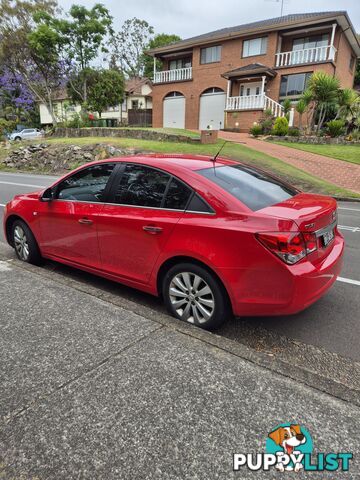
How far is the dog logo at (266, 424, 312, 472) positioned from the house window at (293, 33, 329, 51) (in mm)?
28970

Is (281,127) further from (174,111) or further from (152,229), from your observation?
(152,229)

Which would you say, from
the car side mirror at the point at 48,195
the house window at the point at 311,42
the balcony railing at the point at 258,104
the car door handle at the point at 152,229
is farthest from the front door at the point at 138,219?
the house window at the point at 311,42

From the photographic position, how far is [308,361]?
9.78ft

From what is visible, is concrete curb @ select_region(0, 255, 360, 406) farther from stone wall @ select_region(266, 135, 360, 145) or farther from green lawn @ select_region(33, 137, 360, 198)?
stone wall @ select_region(266, 135, 360, 145)

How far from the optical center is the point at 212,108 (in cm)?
2933

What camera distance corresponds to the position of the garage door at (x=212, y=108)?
94.2ft

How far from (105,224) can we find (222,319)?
5.17 ft

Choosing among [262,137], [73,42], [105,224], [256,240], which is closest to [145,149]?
[262,137]

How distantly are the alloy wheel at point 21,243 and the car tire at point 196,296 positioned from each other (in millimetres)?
2460

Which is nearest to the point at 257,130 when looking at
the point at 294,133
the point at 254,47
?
the point at 294,133

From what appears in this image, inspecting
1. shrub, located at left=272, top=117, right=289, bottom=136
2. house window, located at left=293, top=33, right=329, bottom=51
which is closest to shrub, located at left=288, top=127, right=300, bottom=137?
shrub, located at left=272, top=117, right=289, bottom=136

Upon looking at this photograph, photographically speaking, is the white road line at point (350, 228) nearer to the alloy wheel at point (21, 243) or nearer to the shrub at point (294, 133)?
the alloy wheel at point (21, 243)

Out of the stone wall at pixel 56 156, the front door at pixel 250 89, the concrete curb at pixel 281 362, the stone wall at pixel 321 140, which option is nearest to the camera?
the concrete curb at pixel 281 362

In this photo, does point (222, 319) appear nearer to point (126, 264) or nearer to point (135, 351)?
point (135, 351)
